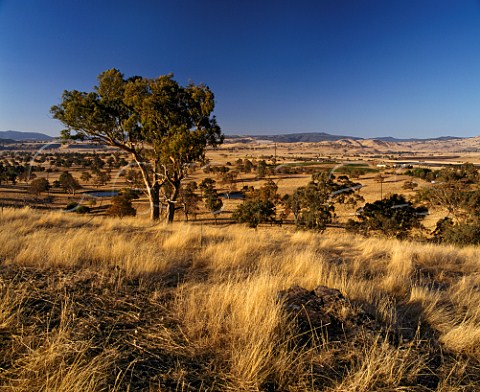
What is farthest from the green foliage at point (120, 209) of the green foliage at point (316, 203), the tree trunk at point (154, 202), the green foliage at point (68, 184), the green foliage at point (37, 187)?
the green foliage at point (68, 184)

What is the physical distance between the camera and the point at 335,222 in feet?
118

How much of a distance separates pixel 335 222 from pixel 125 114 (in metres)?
28.9

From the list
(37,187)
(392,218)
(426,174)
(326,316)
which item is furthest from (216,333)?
(426,174)

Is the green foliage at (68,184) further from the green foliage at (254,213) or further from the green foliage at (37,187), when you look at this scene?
the green foliage at (254,213)

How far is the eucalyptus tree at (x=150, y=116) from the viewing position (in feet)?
48.2

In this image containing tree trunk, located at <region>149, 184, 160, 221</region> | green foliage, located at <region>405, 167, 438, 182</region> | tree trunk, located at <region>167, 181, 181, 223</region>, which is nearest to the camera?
tree trunk, located at <region>167, 181, 181, 223</region>

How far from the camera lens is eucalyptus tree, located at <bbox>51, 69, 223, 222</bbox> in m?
14.7

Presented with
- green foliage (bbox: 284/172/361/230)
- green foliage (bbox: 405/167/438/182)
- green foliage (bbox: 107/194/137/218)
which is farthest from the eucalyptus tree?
green foliage (bbox: 405/167/438/182)

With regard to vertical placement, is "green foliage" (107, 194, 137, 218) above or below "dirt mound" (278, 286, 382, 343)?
below

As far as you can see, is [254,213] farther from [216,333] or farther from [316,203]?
[216,333]

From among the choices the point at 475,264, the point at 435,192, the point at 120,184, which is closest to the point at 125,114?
the point at 475,264

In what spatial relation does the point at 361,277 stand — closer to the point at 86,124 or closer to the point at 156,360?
the point at 156,360

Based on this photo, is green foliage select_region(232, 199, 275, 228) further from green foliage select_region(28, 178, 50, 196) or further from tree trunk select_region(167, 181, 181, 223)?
green foliage select_region(28, 178, 50, 196)

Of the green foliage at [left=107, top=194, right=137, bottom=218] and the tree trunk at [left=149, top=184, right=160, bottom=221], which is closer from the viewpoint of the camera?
the tree trunk at [left=149, top=184, right=160, bottom=221]
